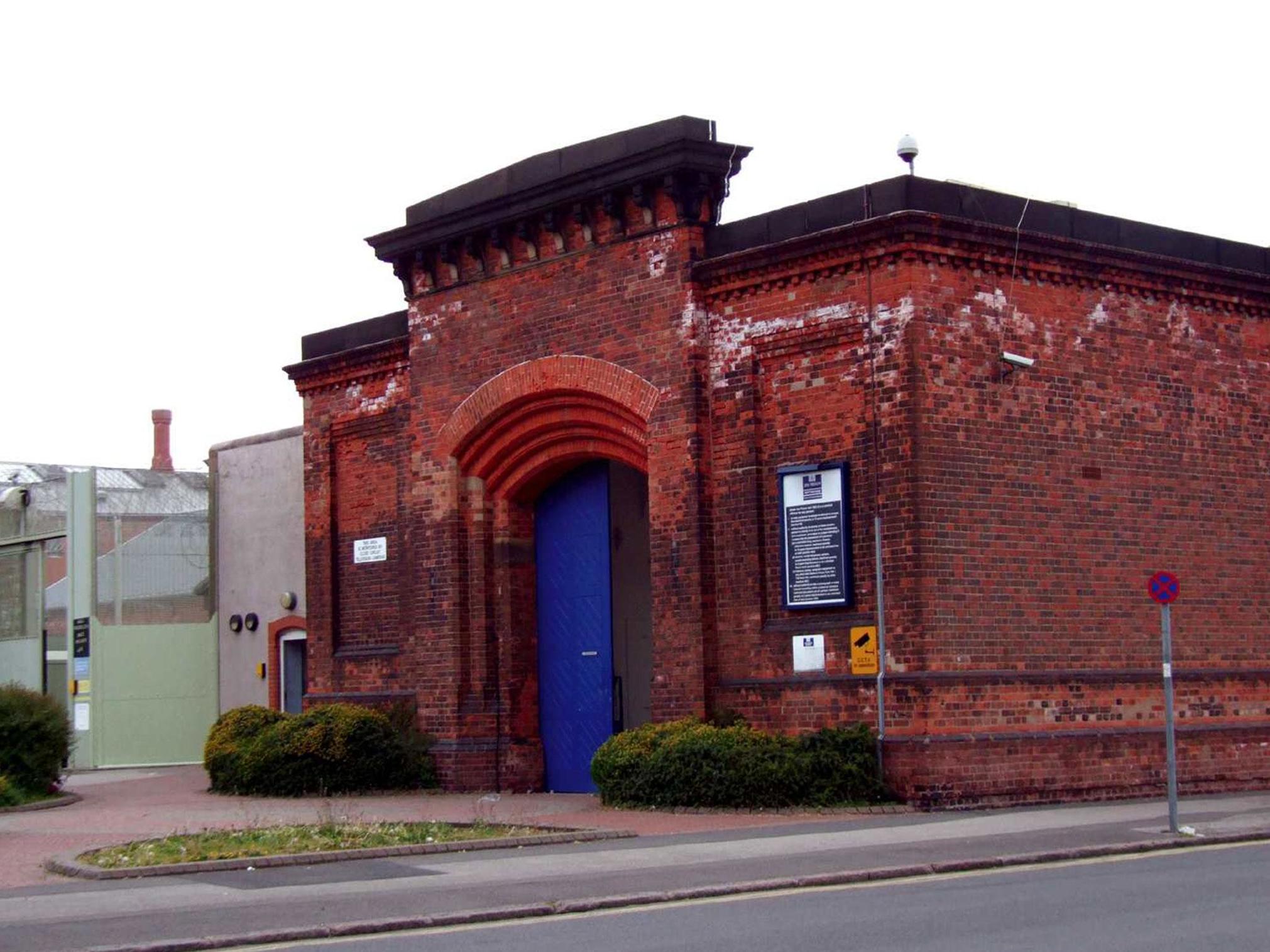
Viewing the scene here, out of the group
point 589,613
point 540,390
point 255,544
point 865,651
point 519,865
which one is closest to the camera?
point 519,865

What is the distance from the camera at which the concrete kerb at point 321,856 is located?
14.3 meters

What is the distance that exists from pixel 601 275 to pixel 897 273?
4.45 m

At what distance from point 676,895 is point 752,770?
6.17m

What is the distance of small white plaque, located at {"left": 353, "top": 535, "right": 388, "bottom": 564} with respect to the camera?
25.9 m

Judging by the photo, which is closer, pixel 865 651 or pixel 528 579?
pixel 865 651

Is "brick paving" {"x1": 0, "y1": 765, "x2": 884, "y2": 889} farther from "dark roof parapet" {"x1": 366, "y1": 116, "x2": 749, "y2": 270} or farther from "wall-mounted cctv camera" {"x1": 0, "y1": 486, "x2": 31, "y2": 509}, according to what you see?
"wall-mounted cctv camera" {"x1": 0, "y1": 486, "x2": 31, "y2": 509}

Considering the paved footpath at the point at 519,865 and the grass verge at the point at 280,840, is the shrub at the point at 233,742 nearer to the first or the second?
the paved footpath at the point at 519,865

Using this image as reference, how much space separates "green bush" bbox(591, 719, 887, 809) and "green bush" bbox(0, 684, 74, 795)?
330 inches

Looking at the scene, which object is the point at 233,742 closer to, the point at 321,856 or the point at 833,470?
the point at 321,856

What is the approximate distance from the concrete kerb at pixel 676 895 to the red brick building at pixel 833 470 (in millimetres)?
3787

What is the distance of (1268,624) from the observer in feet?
71.9

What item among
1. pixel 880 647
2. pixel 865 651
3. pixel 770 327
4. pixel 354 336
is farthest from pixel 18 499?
pixel 880 647

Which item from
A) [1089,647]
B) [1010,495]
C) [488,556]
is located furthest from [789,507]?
[488,556]

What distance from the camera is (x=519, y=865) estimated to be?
47.2ft
